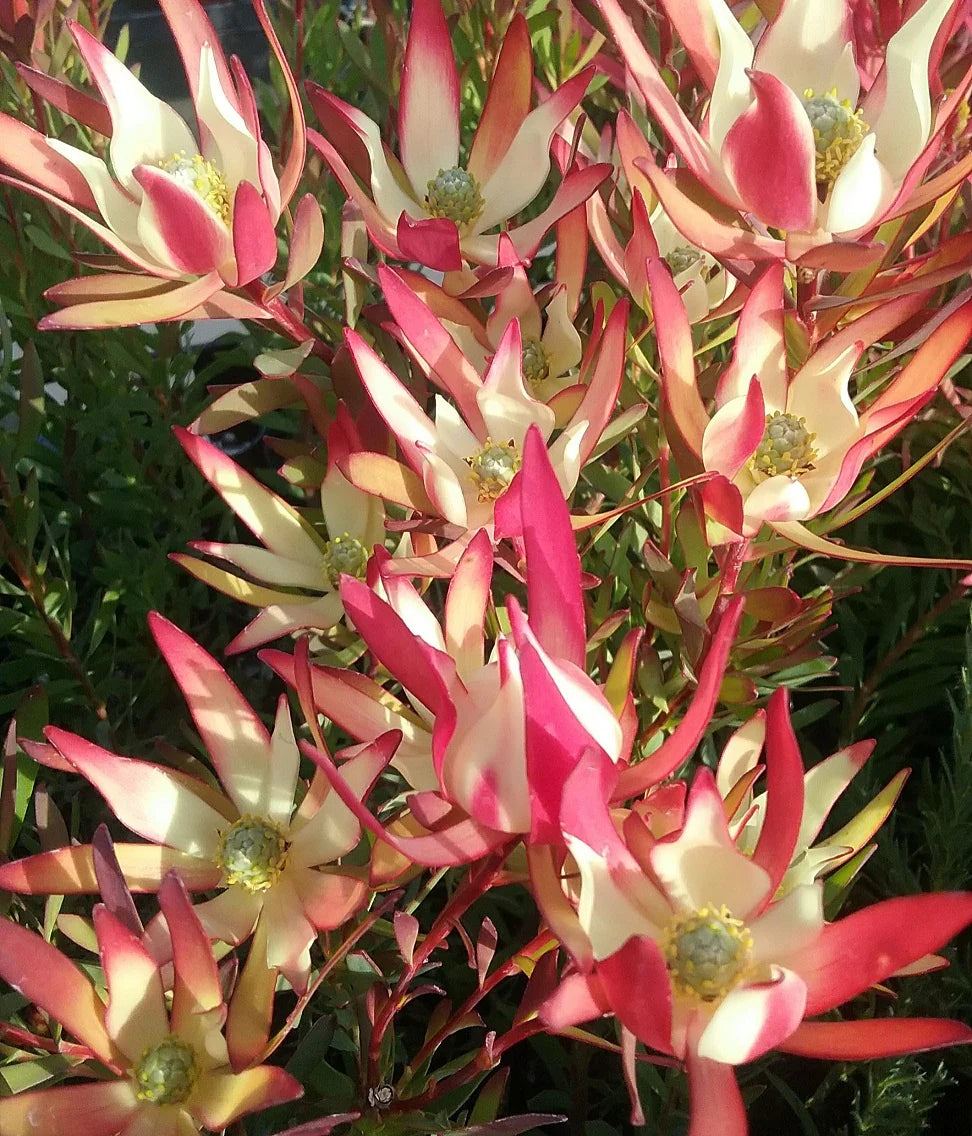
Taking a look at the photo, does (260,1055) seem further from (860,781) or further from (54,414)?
(54,414)

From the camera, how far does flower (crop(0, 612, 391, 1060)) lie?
424 millimetres

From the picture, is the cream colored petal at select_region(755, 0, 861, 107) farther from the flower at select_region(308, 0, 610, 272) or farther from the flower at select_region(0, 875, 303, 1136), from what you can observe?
the flower at select_region(0, 875, 303, 1136)

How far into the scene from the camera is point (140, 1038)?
1.36ft

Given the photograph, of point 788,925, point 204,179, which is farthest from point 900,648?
point 204,179

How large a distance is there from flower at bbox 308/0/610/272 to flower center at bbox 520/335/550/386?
4cm

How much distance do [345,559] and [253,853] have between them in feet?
0.59

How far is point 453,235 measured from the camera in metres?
0.48

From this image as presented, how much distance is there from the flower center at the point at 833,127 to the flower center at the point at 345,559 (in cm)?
31

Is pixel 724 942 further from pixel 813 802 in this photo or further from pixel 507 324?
pixel 507 324

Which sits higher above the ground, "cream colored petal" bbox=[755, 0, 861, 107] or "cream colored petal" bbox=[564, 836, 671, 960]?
"cream colored petal" bbox=[755, 0, 861, 107]

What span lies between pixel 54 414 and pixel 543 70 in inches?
19.2

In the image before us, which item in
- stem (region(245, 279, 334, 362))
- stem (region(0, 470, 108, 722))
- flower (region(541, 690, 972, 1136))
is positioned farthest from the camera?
stem (region(0, 470, 108, 722))

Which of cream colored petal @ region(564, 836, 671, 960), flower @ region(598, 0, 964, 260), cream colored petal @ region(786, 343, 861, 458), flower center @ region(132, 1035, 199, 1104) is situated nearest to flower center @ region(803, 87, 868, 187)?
flower @ region(598, 0, 964, 260)

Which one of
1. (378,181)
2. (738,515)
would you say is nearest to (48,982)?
(738,515)
